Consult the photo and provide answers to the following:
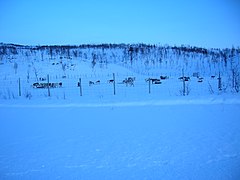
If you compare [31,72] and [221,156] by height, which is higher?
[31,72]

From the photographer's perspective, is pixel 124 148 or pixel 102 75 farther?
pixel 102 75

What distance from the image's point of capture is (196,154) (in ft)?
11.0

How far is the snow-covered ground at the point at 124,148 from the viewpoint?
9.45ft

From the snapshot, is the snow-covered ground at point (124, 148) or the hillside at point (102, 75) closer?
the snow-covered ground at point (124, 148)

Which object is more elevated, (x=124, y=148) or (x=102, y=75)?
(x=102, y=75)

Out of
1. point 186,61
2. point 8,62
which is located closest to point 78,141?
point 8,62

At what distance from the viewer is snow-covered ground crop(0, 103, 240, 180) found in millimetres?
2879

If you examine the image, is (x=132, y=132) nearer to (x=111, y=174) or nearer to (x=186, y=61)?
(x=111, y=174)

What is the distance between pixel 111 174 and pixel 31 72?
107 feet

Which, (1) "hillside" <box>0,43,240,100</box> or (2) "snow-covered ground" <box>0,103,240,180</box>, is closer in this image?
(2) "snow-covered ground" <box>0,103,240,180</box>

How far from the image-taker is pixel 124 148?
3.72m

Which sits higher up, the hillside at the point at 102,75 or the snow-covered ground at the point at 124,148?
the hillside at the point at 102,75

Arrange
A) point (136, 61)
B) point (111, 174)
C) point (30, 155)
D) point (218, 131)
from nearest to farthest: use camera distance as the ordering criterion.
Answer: point (111, 174)
point (30, 155)
point (218, 131)
point (136, 61)

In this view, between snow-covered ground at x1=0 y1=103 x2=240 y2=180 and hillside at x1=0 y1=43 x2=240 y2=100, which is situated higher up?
hillside at x1=0 y1=43 x2=240 y2=100
